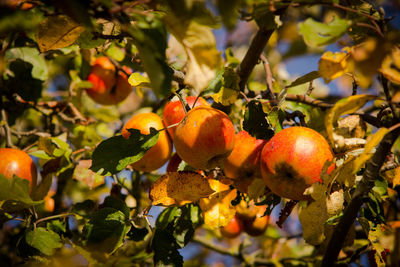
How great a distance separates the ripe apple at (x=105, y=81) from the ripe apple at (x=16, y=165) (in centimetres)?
77

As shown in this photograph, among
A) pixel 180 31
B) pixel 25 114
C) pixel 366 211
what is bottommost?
pixel 25 114

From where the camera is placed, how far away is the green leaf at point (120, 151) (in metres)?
1.14

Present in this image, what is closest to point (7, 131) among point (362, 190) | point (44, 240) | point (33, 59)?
point (33, 59)

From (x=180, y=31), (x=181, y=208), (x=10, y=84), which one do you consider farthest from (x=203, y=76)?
(x=10, y=84)

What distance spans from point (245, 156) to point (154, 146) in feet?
1.17

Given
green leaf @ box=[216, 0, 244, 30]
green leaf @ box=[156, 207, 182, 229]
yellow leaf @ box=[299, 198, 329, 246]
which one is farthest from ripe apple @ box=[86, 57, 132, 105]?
green leaf @ box=[216, 0, 244, 30]

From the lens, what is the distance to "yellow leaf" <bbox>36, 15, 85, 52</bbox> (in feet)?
3.59

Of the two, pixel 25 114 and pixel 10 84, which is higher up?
pixel 10 84

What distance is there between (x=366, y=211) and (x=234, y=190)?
55cm

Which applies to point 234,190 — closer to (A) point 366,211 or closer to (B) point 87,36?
(A) point 366,211

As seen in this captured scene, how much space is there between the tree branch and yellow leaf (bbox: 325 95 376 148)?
11cm

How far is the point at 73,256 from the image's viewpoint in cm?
98

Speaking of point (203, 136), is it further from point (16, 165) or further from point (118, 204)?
point (16, 165)

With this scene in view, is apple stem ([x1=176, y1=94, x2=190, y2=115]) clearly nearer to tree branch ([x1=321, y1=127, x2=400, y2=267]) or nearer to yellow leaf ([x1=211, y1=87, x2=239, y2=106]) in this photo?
yellow leaf ([x1=211, y1=87, x2=239, y2=106])
